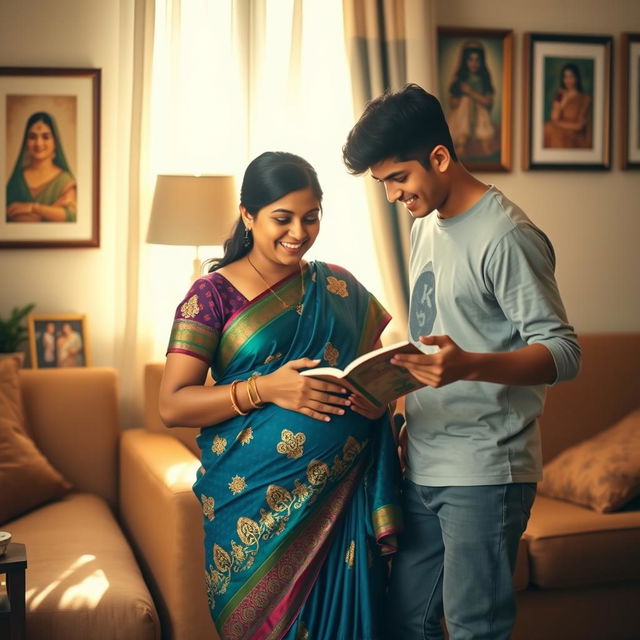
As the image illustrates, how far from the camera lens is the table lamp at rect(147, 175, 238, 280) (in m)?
3.24

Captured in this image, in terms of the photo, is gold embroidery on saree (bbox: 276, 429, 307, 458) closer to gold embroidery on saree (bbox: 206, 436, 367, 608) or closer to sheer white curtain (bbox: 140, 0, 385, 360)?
gold embroidery on saree (bbox: 206, 436, 367, 608)

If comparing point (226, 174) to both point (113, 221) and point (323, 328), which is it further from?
point (323, 328)

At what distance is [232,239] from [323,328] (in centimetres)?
31

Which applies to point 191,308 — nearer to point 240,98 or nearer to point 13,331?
point 13,331

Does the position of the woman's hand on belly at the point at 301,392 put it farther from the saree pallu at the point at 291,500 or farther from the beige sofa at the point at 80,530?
the beige sofa at the point at 80,530

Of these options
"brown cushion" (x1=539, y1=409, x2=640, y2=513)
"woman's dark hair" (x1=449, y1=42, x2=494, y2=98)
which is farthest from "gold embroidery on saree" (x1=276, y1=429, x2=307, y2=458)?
"woman's dark hair" (x1=449, y1=42, x2=494, y2=98)

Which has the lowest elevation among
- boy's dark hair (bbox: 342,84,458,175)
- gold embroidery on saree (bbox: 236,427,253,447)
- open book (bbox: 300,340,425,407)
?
gold embroidery on saree (bbox: 236,427,253,447)

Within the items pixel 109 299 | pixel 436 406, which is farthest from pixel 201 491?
pixel 109 299

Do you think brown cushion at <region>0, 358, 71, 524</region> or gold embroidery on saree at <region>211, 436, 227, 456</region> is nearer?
gold embroidery on saree at <region>211, 436, 227, 456</region>

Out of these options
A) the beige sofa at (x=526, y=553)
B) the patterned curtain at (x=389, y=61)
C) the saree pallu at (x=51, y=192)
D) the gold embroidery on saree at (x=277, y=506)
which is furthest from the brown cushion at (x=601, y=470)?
the saree pallu at (x=51, y=192)

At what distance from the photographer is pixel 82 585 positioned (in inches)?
95.1

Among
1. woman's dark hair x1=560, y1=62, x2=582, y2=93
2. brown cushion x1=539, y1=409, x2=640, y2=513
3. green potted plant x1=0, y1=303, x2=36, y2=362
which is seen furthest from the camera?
woman's dark hair x1=560, y1=62, x2=582, y2=93

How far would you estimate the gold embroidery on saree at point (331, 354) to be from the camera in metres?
2.07

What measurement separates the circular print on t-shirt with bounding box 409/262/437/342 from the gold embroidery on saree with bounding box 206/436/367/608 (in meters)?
0.28
